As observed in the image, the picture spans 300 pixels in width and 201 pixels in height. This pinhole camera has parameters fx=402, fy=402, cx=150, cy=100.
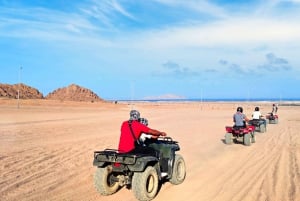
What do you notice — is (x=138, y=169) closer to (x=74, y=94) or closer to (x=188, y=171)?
(x=188, y=171)

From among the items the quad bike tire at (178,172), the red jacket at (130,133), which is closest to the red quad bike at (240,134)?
the quad bike tire at (178,172)

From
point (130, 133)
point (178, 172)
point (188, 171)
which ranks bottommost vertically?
point (188, 171)

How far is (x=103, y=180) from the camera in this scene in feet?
25.6

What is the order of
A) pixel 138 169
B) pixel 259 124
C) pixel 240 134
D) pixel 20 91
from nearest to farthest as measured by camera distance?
pixel 138 169 < pixel 240 134 < pixel 259 124 < pixel 20 91

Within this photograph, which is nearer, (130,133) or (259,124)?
(130,133)

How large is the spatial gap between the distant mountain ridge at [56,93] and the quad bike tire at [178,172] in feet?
193

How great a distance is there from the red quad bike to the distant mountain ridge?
174ft

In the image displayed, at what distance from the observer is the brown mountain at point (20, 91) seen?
64250 mm

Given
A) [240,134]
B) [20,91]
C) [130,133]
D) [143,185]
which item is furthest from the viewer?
[20,91]

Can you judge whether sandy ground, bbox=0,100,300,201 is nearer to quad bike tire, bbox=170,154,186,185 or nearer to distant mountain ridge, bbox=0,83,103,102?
quad bike tire, bbox=170,154,186,185

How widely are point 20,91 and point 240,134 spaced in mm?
58146

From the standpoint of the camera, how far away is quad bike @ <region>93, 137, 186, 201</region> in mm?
7352

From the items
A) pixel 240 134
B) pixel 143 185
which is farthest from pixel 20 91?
pixel 143 185

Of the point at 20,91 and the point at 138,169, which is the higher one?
the point at 20,91
